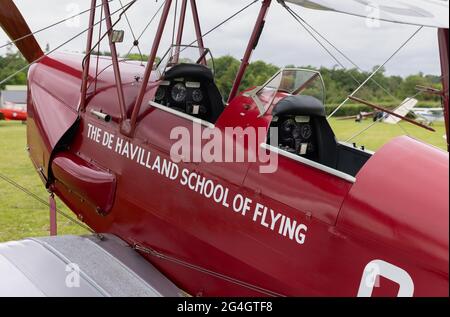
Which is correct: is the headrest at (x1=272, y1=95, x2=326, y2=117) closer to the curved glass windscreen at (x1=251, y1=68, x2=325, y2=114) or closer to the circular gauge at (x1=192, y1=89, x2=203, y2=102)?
the curved glass windscreen at (x1=251, y1=68, x2=325, y2=114)

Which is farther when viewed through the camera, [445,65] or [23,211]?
[23,211]

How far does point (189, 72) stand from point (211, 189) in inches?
54.8

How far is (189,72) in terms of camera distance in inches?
166

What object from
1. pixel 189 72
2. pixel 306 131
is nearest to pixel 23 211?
pixel 189 72

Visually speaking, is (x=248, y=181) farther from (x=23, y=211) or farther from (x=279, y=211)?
(x=23, y=211)

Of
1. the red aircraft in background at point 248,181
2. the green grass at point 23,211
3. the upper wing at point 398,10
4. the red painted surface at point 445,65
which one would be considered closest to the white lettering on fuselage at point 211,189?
the red aircraft in background at point 248,181

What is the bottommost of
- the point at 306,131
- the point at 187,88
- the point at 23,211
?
the point at 23,211

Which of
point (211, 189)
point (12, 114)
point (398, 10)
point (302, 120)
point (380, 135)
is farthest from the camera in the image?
point (12, 114)

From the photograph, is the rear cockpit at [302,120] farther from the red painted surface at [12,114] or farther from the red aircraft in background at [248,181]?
the red painted surface at [12,114]

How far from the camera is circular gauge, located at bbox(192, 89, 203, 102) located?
430 centimetres

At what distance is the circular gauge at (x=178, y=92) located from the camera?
167 inches

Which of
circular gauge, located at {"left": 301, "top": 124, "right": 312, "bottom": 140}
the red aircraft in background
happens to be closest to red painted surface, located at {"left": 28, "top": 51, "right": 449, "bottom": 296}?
the red aircraft in background

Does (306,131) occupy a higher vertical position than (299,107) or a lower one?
lower

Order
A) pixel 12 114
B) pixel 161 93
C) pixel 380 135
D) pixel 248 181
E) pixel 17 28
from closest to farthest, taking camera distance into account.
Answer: pixel 248 181, pixel 161 93, pixel 17 28, pixel 380 135, pixel 12 114
